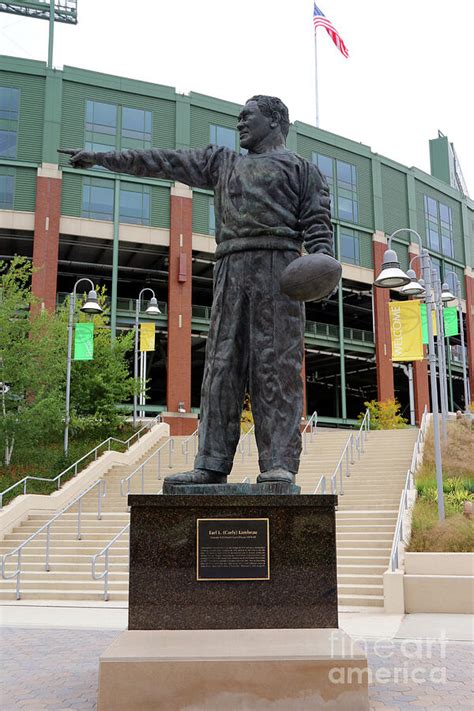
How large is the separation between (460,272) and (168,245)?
2418 centimetres

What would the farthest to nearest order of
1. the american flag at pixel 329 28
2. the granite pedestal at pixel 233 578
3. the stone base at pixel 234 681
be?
1. the american flag at pixel 329 28
2. the granite pedestal at pixel 233 578
3. the stone base at pixel 234 681

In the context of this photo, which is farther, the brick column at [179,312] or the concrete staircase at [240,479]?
the brick column at [179,312]

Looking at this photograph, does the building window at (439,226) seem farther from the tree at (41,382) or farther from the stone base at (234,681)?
the stone base at (234,681)

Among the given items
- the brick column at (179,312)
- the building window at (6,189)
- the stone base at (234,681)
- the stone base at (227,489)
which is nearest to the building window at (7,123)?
the building window at (6,189)

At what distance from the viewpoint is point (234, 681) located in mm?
4785

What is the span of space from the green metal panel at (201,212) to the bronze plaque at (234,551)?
122 feet

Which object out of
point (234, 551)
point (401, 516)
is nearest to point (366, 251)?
point (401, 516)

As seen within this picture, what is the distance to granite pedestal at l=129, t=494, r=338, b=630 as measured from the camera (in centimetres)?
545

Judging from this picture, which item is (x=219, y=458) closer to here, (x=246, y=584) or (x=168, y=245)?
(x=246, y=584)

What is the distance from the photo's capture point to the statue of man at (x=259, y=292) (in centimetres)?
621

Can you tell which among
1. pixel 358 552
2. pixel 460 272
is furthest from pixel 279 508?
pixel 460 272

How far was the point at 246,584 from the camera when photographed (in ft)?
18.0

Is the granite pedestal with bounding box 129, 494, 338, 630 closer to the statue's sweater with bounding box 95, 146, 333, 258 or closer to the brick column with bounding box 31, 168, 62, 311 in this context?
the statue's sweater with bounding box 95, 146, 333, 258

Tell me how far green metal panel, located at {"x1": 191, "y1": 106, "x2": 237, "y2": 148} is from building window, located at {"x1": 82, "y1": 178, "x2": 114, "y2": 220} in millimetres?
5857
